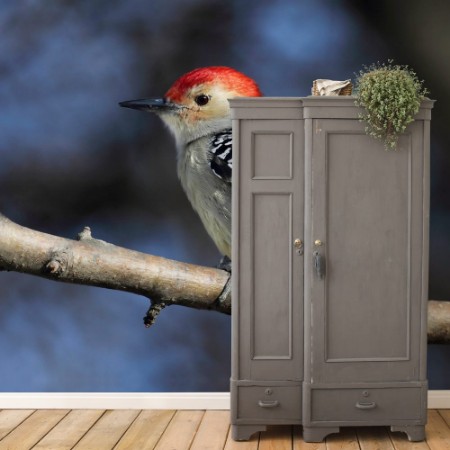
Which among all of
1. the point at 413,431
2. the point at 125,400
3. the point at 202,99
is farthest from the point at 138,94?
the point at 413,431

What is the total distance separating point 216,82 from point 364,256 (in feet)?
3.73

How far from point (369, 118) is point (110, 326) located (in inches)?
65.6

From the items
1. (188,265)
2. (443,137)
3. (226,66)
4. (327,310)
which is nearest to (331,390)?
(327,310)

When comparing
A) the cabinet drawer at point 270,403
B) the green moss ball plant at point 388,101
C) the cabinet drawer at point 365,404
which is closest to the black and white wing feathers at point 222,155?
the green moss ball plant at point 388,101

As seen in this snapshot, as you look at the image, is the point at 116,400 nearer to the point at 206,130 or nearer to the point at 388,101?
the point at 206,130

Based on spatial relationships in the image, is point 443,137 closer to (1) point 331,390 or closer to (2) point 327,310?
(2) point 327,310

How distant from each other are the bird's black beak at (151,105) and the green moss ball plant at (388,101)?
1.00m

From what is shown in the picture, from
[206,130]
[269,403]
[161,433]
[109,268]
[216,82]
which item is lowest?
[161,433]

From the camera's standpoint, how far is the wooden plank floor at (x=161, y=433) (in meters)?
3.11

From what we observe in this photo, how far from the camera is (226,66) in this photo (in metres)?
3.58

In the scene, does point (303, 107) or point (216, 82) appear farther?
point (216, 82)

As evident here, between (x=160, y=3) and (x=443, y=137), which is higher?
(x=160, y=3)

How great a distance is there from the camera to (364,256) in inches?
121

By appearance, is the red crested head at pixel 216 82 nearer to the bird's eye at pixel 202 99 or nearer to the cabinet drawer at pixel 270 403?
the bird's eye at pixel 202 99
